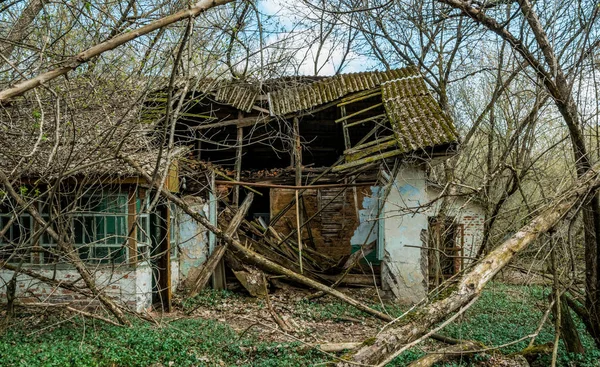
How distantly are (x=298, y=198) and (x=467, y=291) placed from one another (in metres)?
8.41

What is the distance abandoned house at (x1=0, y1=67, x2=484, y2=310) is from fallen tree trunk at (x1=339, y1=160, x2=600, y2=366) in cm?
292

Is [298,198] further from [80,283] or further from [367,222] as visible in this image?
[80,283]

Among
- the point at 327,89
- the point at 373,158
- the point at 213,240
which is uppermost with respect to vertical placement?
the point at 327,89

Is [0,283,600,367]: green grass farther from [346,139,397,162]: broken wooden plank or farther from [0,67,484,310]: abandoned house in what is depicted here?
[346,139,397,162]: broken wooden plank

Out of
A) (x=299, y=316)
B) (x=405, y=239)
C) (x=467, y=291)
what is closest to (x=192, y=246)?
(x=299, y=316)

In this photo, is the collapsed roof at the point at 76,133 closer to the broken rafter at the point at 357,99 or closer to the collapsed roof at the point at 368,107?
the collapsed roof at the point at 368,107

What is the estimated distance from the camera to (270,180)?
1290cm

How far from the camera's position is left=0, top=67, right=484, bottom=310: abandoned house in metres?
8.85

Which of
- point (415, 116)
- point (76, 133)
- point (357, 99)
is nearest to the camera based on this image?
point (76, 133)

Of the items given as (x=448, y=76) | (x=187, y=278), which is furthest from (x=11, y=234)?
(x=448, y=76)

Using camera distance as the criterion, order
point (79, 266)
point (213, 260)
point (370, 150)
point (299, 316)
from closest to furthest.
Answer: point (79, 266), point (299, 316), point (370, 150), point (213, 260)

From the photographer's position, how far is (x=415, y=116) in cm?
1097

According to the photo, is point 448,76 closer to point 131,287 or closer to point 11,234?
point 131,287

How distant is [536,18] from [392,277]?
6272 mm
